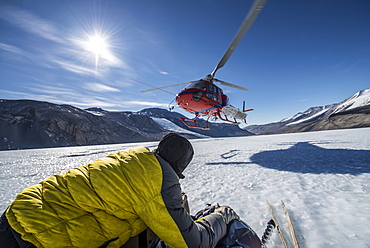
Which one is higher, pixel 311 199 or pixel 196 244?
pixel 196 244

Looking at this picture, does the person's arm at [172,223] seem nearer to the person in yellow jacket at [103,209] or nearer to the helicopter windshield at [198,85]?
the person in yellow jacket at [103,209]

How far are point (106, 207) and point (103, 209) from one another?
1.5 inches

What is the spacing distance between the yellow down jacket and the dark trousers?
66 millimetres

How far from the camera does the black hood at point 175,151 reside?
1.63 metres

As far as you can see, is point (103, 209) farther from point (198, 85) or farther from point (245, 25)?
point (198, 85)

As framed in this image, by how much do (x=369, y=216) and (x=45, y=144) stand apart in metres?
62.4

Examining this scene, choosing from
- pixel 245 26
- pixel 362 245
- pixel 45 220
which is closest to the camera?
pixel 45 220

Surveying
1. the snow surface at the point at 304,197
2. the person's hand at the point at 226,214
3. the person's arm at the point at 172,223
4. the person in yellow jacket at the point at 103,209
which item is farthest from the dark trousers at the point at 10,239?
the snow surface at the point at 304,197

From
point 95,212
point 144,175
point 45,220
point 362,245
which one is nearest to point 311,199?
point 362,245

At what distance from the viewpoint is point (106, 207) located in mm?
1266

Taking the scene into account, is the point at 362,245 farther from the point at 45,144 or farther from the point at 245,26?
the point at 45,144

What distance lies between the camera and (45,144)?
47625mm

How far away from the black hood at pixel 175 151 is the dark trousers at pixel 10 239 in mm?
1144

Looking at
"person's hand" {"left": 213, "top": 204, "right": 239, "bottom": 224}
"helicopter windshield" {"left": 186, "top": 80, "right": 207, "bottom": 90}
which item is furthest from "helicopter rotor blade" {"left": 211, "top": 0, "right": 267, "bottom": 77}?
"person's hand" {"left": 213, "top": 204, "right": 239, "bottom": 224}
